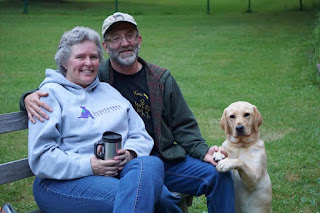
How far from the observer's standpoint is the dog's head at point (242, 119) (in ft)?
12.9

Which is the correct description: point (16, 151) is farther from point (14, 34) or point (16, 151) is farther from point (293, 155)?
point (14, 34)

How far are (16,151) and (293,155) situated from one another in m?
3.53

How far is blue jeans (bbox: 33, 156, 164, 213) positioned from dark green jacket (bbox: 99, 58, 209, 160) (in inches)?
22.7

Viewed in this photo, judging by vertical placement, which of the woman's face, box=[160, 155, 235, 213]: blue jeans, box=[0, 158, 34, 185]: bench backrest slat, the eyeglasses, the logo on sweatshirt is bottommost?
box=[160, 155, 235, 213]: blue jeans

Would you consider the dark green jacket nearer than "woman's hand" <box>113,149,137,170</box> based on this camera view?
No

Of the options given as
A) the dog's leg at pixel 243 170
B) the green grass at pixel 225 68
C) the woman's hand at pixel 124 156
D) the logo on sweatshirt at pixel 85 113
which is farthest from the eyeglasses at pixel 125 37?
the green grass at pixel 225 68

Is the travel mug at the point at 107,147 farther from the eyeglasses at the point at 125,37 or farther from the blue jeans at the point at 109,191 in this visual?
the eyeglasses at the point at 125,37

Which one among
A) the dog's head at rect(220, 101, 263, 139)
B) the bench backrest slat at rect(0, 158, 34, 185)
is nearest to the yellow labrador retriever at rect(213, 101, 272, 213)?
the dog's head at rect(220, 101, 263, 139)

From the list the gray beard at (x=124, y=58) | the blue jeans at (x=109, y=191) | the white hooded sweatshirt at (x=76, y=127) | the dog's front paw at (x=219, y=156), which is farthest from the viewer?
the gray beard at (x=124, y=58)

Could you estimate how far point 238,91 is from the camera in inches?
440

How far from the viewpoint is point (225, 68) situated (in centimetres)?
1405

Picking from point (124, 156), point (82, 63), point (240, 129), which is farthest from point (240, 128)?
point (82, 63)

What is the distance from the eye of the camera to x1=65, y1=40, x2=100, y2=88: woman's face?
155 inches

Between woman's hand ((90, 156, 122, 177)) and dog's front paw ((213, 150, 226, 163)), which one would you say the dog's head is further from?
woman's hand ((90, 156, 122, 177))
